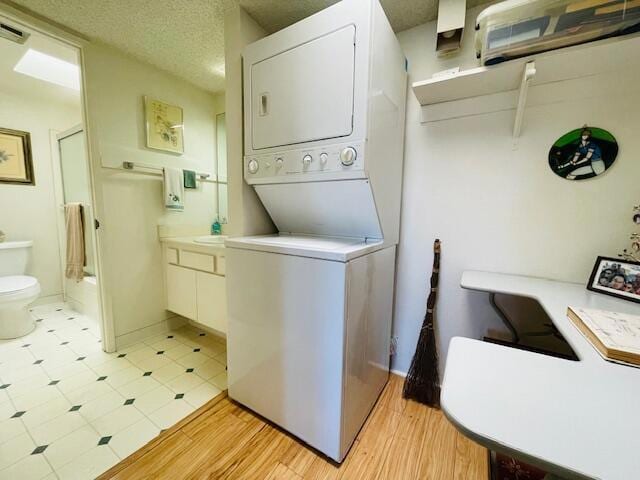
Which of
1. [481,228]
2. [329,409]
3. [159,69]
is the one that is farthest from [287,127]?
[159,69]

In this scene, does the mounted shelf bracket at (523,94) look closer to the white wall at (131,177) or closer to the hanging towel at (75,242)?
the white wall at (131,177)

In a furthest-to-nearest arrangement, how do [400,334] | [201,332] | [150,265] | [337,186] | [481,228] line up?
[201,332], [150,265], [400,334], [481,228], [337,186]

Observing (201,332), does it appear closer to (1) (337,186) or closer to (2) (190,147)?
(2) (190,147)

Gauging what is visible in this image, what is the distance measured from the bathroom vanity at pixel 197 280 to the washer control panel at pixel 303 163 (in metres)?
0.79

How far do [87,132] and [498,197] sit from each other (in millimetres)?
2832

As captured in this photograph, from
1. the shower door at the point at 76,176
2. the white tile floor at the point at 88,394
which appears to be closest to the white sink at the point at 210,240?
the white tile floor at the point at 88,394

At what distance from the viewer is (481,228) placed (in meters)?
1.56

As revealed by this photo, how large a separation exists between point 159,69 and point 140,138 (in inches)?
25.2

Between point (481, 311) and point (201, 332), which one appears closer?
point (481, 311)

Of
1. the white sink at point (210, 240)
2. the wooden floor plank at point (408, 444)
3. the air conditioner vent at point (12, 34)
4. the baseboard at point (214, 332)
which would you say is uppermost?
the air conditioner vent at point (12, 34)

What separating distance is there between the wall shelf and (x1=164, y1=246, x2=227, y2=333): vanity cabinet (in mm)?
1776

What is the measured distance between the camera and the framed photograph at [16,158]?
2.70 m

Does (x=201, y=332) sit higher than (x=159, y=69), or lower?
lower

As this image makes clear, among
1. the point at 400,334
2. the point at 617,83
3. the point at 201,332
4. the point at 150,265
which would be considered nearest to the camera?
the point at 617,83
